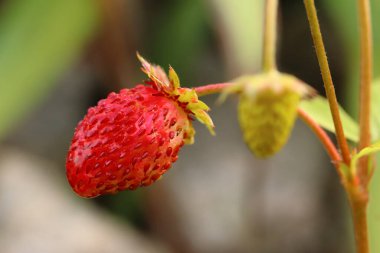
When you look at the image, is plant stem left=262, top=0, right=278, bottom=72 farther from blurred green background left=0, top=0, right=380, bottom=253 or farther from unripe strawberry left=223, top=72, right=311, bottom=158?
blurred green background left=0, top=0, right=380, bottom=253

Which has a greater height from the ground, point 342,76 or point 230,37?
point 230,37

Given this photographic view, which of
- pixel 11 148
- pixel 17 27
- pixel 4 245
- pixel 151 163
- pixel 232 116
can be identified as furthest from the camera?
pixel 232 116

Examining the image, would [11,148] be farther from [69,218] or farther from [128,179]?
[128,179]

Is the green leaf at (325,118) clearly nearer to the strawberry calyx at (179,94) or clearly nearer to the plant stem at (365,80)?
the plant stem at (365,80)

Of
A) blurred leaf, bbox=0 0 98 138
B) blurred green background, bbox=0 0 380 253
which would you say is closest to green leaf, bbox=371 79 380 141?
blurred green background, bbox=0 0 380 253

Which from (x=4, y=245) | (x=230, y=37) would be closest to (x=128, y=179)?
(x=230, y=37)

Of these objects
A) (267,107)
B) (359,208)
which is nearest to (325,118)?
(359,208)

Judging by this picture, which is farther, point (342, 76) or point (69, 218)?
point (342, 76)

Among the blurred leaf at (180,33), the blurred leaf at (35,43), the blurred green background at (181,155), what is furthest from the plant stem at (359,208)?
the blurred leaf at (180,33)
